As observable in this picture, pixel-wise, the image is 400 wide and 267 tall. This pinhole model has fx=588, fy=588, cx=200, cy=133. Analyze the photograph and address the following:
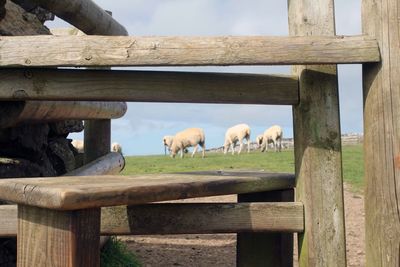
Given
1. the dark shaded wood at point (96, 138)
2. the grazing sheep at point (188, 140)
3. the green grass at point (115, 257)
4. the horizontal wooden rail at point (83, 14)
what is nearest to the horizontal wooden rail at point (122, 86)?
the horizontal wooden rail at point (83, 14)

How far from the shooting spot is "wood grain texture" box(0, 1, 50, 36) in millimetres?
3637

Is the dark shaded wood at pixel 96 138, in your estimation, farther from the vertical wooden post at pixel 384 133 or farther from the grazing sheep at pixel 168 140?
the grazing sheep at pixel 168 140

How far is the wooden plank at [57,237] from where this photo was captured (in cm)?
177

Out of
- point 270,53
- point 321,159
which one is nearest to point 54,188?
point 270,53

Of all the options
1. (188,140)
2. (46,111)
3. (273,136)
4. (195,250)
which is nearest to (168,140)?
(188,140)

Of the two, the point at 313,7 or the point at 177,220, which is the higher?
the point at 313,7

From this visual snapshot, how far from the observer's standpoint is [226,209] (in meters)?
2.75

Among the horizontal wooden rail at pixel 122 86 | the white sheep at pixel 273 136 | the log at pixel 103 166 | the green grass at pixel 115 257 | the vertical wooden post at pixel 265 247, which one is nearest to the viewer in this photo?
the horizontal wooden rail at pixel 122 86

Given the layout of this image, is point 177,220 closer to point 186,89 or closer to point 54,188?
point 186,89

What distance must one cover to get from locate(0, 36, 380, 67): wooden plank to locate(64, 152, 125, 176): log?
6.45 ft

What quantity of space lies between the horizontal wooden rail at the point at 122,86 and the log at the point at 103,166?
1.81 m

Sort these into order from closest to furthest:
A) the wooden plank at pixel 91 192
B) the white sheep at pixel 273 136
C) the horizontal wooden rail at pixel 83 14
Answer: the wooden plank at pixel 91 192
the horizontal wooden rail at pixel 83 14
the white sheep at pixel 273 136

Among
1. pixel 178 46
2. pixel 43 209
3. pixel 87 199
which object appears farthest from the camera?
pixel 178 46

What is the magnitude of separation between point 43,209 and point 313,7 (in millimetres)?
1673
